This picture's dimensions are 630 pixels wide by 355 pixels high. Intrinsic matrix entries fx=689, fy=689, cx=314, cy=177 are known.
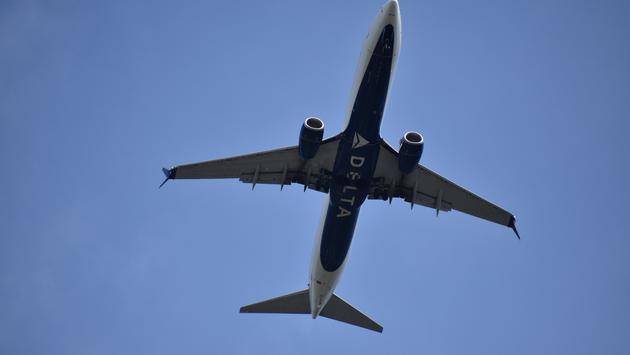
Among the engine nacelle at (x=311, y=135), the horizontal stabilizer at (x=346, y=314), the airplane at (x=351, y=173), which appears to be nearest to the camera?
the airplane at (x=351, y=173)

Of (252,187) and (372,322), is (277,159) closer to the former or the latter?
(252,187)

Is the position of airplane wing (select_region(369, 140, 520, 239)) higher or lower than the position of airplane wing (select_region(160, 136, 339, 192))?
higher

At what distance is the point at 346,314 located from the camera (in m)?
37.2

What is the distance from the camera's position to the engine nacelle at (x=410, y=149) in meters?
31.5

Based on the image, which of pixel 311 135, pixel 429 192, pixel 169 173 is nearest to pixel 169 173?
pixel 169 173

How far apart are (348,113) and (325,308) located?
1133 centimetres

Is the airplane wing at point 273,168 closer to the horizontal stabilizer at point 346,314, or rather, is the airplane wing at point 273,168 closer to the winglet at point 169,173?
the winglet at point 169,173

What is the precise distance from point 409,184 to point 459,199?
2804 millimetres

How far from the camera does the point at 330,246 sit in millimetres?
33219

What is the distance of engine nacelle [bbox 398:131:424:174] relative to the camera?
31.5 metres

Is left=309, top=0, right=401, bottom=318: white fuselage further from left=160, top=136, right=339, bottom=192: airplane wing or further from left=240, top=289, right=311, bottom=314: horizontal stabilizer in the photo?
left=160, top=136, right=339, bottom=192: airplane wing

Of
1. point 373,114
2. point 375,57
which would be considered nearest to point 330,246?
point 373,114

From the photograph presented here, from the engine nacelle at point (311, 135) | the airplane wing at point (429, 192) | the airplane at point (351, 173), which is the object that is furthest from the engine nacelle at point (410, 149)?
the engine nacelle at point (311, 135)

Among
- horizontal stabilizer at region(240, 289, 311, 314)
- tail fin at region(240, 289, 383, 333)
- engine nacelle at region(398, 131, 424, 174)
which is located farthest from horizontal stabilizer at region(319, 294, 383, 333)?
engine nacelle at region(398, 131, 424, 174)
